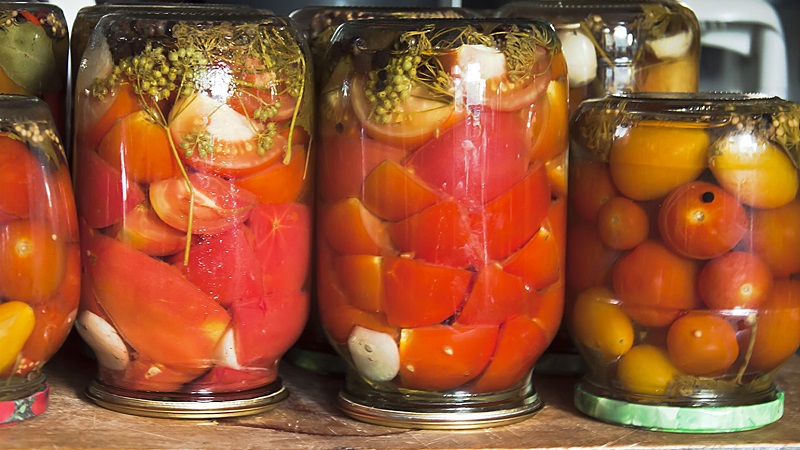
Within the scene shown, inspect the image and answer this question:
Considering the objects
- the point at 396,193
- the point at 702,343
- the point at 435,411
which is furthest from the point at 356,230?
the point at 702,343

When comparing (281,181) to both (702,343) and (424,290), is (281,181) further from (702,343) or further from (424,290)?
(702,343)

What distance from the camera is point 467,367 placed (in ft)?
2.78

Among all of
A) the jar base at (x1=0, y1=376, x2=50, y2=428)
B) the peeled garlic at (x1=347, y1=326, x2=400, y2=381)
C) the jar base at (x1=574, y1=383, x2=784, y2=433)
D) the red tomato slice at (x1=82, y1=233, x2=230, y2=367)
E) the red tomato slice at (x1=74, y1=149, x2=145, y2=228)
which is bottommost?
the jar base at (x1=574, y1=383, x2=784, y2=433)

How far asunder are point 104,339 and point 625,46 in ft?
Result: 1.59

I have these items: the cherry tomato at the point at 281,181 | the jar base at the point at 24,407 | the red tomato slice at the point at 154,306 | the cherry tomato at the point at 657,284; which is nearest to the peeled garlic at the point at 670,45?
the cherry tomato at the point at 657,284

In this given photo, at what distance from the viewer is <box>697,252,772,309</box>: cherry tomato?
843 millimetres

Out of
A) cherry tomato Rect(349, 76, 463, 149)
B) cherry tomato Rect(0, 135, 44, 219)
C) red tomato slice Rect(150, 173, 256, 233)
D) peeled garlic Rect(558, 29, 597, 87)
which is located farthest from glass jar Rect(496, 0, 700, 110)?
cherry tomato Rect(0, 135, 44, 219)

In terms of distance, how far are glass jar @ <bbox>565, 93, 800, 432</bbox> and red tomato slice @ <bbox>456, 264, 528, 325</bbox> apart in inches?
3.3

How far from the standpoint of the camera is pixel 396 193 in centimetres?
83

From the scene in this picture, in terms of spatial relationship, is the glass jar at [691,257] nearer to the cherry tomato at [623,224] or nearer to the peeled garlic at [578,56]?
the cherry tomato at [623,224]

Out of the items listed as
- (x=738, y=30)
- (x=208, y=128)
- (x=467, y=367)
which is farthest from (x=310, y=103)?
(x=738, y=30)

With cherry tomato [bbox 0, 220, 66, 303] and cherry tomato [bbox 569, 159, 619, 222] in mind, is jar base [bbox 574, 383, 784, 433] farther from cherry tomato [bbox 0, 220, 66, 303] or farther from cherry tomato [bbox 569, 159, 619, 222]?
→ cherry tomato [bbox 0, 220, 66, 303]

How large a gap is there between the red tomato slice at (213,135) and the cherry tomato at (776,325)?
384 millimetres

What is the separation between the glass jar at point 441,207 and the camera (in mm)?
820
